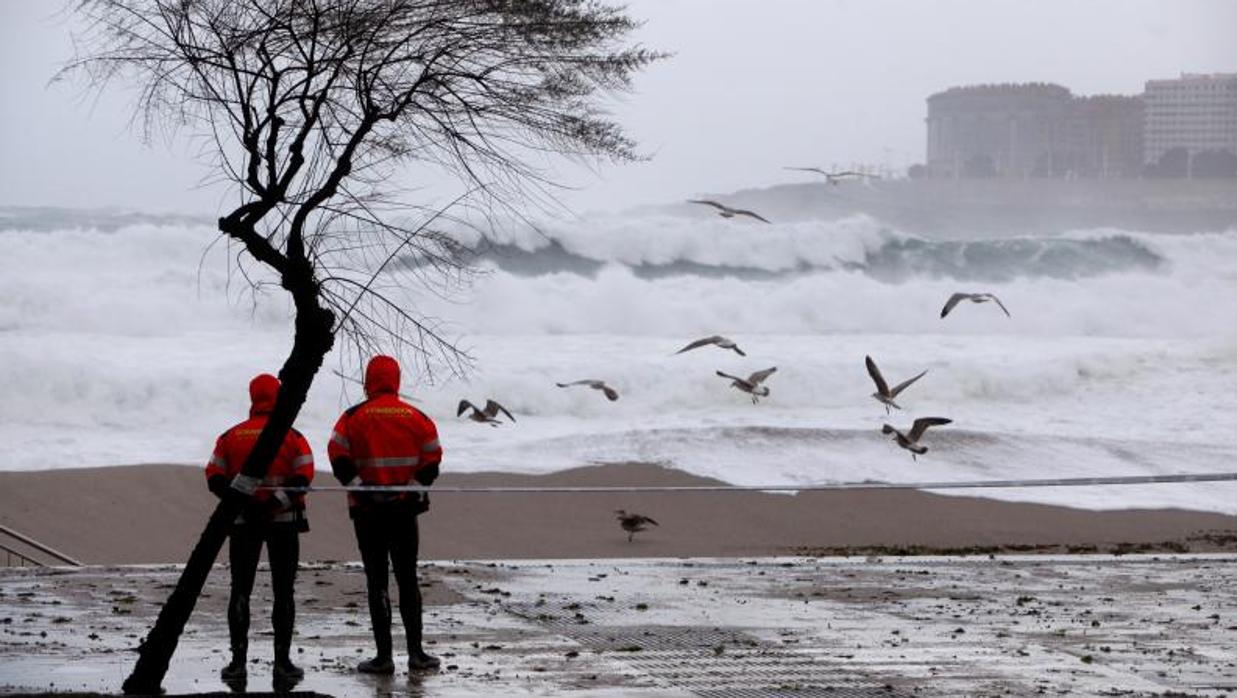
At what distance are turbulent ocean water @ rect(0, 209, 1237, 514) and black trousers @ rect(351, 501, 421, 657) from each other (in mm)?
5189

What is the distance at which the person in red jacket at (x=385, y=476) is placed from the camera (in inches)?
399

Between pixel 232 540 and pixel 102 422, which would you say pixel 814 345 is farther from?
pixel 232 540

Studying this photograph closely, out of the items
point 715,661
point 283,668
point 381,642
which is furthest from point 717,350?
point 283,668

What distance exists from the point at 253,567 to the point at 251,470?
3.23 ft

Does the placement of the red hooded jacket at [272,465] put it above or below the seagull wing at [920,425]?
below

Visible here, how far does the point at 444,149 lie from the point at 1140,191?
3346 inches

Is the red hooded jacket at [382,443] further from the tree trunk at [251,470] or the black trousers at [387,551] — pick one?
the tree trunk at [251,470]

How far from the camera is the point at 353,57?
9492 mm

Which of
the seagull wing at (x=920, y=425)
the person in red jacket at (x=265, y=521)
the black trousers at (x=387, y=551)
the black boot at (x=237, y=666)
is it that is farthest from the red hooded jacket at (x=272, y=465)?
the seagull wing at (x=920, y=425)

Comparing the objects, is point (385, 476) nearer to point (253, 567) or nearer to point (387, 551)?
point (387, 551)

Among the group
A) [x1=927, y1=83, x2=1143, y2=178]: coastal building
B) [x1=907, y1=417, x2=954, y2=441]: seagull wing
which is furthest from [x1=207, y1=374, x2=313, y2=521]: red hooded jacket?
[x1=927, y1=83, x2=1143, y2=178]: coastal building

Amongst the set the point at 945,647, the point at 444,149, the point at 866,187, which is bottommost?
the point at 945,647

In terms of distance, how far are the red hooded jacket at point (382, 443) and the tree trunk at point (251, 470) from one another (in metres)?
0.72

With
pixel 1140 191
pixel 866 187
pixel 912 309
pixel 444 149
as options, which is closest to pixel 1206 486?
pixel 444 149
